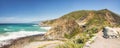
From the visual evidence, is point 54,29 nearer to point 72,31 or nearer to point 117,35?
point 72,31

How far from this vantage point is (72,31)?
1093 inches

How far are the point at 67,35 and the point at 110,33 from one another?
9639 mm

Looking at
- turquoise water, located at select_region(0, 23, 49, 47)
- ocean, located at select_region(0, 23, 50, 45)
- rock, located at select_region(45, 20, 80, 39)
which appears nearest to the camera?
rock, located at select_region(45, 20, 80, 39)

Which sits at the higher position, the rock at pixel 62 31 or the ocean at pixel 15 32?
the rock at pixel 62 31

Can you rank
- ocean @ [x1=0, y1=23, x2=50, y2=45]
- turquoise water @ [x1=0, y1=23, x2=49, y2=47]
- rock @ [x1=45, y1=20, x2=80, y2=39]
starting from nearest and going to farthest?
rock @ [x1=45, y1=20, x2=80, y2=39] → turquoise water @ [x1=0, y1=23, x2=49, y2=47] → ocean @ [x1=0, y1=23, x2=50, y2=45]

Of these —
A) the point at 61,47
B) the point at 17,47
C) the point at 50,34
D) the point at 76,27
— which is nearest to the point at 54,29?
the point at 50,34

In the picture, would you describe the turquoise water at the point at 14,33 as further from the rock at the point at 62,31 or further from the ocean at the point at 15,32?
the rock at the point at 62,31

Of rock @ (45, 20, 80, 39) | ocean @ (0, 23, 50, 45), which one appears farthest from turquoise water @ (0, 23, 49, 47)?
rock @ (45, 20, 80, 39)

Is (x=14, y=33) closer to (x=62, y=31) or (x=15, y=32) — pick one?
(x=15, y=32)

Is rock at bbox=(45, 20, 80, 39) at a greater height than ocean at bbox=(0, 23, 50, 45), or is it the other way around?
rock at bbox=(45, 20, 80, 39)

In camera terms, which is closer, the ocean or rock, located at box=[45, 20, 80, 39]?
rock, located at box=[45, 20, 80, 39]

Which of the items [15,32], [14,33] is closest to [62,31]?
[14,33]

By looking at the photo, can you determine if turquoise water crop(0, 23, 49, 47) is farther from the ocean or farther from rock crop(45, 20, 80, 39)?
rock crop(45, 20, 80, 39)

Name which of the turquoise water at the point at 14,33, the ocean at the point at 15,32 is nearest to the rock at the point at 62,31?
the turquoise water at the point at 14,33
